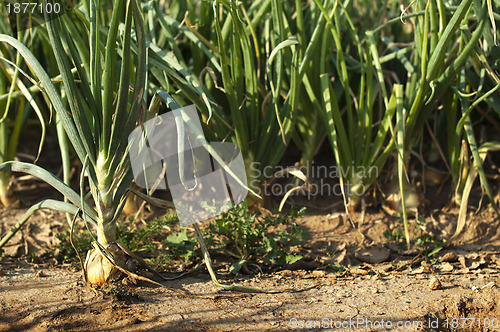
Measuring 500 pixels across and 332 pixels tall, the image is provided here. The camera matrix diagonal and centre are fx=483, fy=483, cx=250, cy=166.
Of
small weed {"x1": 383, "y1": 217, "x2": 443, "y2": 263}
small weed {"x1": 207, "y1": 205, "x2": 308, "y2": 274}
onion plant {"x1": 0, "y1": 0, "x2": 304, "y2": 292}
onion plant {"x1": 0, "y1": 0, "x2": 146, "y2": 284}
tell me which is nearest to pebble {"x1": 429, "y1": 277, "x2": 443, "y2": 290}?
small weed {"x1": 383, "y1": 217, "x2": 443, "y2": 263}

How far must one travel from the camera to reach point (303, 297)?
1.46m

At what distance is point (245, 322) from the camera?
130 centimetres

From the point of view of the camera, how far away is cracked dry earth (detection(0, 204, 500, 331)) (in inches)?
50.8

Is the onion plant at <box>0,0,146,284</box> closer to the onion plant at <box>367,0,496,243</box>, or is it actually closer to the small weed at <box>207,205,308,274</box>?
the small weed at <box>207,205,308,274</box>

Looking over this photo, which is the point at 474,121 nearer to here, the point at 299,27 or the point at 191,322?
the point at 299,27

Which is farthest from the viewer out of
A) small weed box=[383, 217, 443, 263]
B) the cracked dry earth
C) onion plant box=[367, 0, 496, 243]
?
small weed box=[383, 217, 443, 263]

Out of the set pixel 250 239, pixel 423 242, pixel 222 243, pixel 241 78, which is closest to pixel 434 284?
pixel 423 242

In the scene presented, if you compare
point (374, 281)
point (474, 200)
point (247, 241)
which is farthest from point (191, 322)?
point (474, 200)

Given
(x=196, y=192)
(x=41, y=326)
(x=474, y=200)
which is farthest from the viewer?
(x=474, y=200)

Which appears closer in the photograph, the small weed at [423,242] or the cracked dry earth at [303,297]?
the cracked dry earth at [303,297]

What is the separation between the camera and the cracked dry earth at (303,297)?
129cm

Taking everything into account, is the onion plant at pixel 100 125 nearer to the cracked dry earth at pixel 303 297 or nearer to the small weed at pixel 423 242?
the cracked dry earth at pixel 303 297

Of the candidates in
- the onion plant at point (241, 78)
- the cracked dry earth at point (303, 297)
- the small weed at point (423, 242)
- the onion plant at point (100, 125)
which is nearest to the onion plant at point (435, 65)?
the small weed at point (423, 242)

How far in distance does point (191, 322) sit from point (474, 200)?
144cm
